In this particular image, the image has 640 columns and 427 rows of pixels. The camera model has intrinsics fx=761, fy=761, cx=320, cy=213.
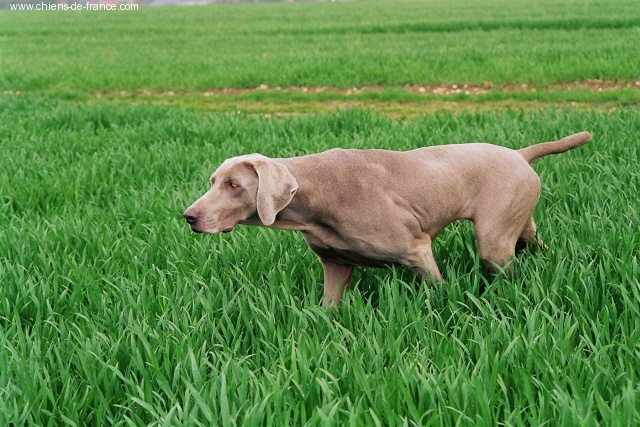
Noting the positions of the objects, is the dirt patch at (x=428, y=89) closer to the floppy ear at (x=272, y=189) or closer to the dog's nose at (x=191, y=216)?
the floppy ear at (x=272, y=189)

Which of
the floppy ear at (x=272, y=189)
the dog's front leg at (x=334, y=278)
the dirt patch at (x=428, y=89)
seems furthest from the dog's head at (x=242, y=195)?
the dirt patch at (x=428, y=89)

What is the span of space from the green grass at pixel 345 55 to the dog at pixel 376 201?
27.0 ft

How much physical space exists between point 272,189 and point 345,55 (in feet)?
40.1

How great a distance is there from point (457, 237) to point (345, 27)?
2023cm

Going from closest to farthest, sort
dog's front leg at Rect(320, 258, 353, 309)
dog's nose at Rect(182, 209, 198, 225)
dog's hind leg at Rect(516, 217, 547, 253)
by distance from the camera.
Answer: dog's nose at Rect(182, 209, 198, 225)
dog's front leg at Rect(320, 258, 353, 309)
dog's hind leg at Rect(516, 217, 547, 253)

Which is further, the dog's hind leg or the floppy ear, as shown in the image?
the dog's hind leg

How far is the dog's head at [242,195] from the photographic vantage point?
8.86 ft

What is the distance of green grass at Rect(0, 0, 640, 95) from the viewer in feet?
38.8

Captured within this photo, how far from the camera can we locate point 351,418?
1930 mm

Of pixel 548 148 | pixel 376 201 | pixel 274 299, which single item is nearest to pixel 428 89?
pixel 548 148

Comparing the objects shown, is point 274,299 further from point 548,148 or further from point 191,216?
point 548,148

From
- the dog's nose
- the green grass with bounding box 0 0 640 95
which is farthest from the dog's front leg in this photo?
the green grass with bounding box 0 0 640 95

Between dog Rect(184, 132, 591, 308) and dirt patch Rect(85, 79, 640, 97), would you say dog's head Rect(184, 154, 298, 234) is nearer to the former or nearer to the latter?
dog Rect(184, 132, 591, 308)

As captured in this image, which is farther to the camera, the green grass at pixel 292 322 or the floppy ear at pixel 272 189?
the floppy ear at pixel 272 189
